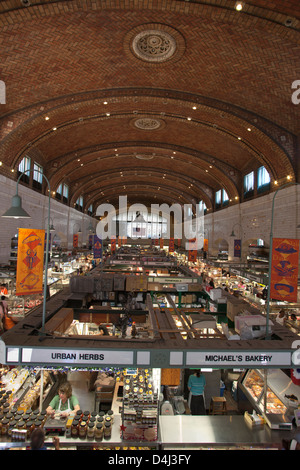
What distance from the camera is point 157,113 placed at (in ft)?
54.3

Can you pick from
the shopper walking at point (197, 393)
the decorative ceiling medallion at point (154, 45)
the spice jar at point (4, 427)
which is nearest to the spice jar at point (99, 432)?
the spice jar at point (4, 427)

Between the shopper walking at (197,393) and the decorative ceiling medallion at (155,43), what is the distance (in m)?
10.4

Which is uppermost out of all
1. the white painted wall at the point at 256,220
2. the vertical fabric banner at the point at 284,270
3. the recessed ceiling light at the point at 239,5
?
the recessed ceiling light at the point at 239,5

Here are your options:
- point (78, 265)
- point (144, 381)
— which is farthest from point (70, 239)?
point (144, 381)

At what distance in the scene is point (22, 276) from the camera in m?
7.05

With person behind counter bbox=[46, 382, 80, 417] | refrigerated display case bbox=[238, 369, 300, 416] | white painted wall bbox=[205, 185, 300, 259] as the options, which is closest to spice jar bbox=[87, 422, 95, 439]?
person behind counter bbox=[46, 382, 80, 417]

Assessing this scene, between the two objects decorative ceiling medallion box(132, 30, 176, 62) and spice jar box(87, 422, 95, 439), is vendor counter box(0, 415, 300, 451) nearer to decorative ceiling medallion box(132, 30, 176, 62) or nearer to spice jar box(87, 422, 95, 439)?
spice jar box(87, 422, 95, 439)

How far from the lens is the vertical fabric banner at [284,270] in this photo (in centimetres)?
554

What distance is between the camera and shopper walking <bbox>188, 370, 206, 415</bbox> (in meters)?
5.13

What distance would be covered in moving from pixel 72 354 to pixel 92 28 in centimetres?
1036

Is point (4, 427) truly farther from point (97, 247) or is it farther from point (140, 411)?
point (97, 247)

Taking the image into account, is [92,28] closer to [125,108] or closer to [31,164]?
[125,108]

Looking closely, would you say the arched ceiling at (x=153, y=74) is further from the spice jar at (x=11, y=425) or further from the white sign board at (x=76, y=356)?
the spice jar at (x=11, y=425)

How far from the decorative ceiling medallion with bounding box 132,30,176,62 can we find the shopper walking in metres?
10.5
